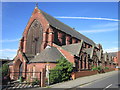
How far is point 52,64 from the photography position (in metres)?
28.0

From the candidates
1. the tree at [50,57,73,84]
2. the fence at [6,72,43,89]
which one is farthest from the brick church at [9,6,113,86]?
the tree at [50,57,73,84]

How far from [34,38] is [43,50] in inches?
308

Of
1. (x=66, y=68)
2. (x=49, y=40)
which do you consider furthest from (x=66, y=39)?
(x=66, y=68)

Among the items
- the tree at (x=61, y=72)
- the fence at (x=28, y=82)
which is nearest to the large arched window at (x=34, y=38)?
the fence at (x=28, y=82)

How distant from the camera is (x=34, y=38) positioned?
3888 centimetres

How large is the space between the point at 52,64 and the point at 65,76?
7217 mm

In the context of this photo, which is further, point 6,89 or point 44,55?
point 44,55

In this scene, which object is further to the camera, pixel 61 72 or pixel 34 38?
pixel 34 38

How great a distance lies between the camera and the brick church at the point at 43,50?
2962cm

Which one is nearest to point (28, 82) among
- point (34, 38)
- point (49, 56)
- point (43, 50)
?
point (49, 56)

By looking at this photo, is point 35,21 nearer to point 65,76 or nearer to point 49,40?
point 49,40

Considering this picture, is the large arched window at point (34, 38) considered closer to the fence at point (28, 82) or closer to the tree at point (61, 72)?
the fence at point (28, 82)

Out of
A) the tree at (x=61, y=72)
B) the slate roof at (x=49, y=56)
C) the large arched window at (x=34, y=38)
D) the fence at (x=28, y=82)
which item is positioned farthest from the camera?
the large arched window at (x=34, y=38)

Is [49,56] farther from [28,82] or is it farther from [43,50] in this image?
[28,82]
